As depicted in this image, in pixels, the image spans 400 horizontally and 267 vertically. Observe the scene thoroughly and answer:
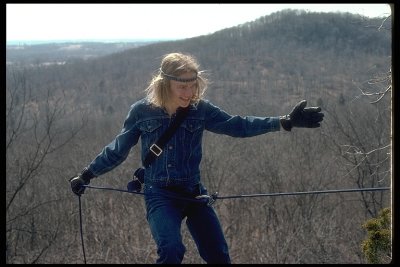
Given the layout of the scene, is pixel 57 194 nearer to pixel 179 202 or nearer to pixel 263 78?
pixel 179 202

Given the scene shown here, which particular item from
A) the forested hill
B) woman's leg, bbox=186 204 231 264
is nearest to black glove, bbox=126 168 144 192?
woman's leg, bbox=186 204 231 264

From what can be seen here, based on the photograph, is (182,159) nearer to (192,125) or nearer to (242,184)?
(192,125)

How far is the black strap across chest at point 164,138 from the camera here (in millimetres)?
3555

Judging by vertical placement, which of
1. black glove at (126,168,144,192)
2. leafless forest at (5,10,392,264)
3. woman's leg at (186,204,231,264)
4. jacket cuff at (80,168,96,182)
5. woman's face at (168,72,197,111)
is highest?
woman's face at (168,72,197,111)

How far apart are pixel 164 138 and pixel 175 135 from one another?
8 cm

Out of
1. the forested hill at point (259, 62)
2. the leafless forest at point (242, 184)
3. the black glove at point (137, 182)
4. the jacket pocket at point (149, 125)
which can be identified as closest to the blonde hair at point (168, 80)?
the jacket pocket at point (149, 125)

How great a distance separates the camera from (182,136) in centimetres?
361

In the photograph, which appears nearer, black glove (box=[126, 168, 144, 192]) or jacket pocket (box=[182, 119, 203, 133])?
jacket pocket (box=[182, 119, 203, 133])

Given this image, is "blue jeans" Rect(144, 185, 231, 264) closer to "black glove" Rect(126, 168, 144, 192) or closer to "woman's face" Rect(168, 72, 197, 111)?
"black glove" Rect(126, 168, 144, 192)

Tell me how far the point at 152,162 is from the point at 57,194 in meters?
20.7

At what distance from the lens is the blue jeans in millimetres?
3312

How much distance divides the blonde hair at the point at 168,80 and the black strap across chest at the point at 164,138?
119mm

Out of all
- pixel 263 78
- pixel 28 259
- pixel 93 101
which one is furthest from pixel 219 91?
pixel 28 259

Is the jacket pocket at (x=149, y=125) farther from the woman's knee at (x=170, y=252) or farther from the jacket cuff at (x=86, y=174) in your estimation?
the woman's knee at (x=170, y=252)
